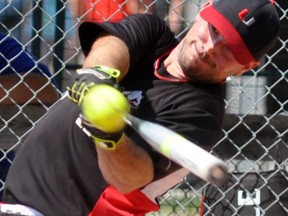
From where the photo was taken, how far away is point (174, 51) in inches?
112

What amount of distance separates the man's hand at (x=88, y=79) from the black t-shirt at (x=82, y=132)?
316mm

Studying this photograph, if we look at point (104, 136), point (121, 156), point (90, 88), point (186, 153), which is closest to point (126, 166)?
point (121, 156)

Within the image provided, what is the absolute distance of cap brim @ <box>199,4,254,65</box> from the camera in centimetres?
262

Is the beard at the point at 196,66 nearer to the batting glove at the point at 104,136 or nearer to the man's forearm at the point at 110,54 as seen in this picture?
the man's forearm at the point at 110,54

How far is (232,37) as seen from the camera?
262cm

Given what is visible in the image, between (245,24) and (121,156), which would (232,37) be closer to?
(245,24)

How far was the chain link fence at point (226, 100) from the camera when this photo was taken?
4.19 meters

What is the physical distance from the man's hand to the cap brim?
41cm

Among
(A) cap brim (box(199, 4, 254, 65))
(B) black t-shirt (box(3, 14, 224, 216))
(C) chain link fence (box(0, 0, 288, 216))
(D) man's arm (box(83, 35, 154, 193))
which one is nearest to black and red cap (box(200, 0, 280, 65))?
(A) cap brim (box(199, 4, 254, 65))

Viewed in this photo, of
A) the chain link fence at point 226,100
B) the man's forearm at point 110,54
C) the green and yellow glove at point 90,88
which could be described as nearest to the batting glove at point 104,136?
the green and yellow glove at point 90,88

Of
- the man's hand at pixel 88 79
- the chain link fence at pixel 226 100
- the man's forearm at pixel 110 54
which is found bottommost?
the chain link fence at pixel 226 100

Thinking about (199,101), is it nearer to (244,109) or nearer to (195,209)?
(244,109)

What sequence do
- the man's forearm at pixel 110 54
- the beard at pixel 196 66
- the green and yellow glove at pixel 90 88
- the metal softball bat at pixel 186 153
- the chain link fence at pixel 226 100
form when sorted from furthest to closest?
the chain link fence at pixel 226 100 → the beard at pixel 196 66 → the man's forearm at pixel 110 54 → the green and yellow glove at pixel 90 88 → the metal softball bat at pixel 186 153

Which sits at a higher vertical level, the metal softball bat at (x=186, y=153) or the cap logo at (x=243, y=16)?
the metal softball bat at (x=186, y=153)
